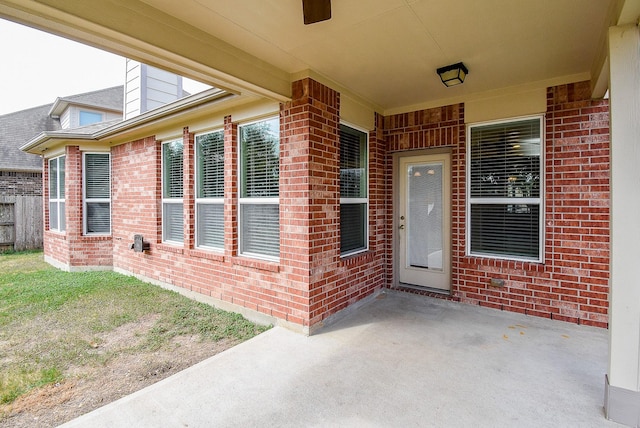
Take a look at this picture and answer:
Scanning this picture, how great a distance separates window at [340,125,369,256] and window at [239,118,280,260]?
0.86 meters

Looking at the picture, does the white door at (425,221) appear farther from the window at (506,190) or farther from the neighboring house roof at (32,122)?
the neighboring house roof at (32,122)

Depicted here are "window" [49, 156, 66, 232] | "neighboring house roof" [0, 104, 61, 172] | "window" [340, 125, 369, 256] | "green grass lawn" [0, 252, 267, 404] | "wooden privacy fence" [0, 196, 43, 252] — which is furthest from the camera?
"neighboring house roof" [0, 104, 61, 172]

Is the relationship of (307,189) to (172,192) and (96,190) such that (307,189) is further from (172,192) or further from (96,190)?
(96,190)

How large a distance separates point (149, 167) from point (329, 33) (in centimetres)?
447

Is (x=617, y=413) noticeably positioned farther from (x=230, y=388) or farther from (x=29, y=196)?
(x=29, y=196)

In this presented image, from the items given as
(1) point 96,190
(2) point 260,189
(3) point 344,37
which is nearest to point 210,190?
(2) point 260,189

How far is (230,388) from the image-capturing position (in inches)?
98.4

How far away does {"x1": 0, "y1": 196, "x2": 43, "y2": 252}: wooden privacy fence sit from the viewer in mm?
9539

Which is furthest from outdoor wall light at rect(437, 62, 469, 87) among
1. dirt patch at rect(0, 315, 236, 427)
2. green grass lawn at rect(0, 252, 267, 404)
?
dirt patch at rect(0, 315, 236, 427)

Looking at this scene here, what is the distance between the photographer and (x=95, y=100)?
565 inches

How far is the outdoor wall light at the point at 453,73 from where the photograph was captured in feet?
10.8

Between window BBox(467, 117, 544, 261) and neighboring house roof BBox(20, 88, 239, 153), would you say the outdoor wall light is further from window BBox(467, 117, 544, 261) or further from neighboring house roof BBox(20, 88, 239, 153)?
neighboring house roof BBox(20, 88, 239, 153)

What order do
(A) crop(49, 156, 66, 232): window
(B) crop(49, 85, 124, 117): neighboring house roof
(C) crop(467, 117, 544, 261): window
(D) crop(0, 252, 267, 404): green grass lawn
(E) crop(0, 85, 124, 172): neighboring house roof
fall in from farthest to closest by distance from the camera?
1. (B) crop(49, 85, 124, 117): neighboring house roof
2. (E) crop(0, 85, 124, 172): neighboring house roof
3. (A) crop(49, 156, 66, 232): window
4. (C) crop(467, 117, 544, 261): window
5. (D) crop(0, 252, 267, 404): green grass lawn

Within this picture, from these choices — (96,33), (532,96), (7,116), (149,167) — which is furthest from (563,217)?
(7,116)
